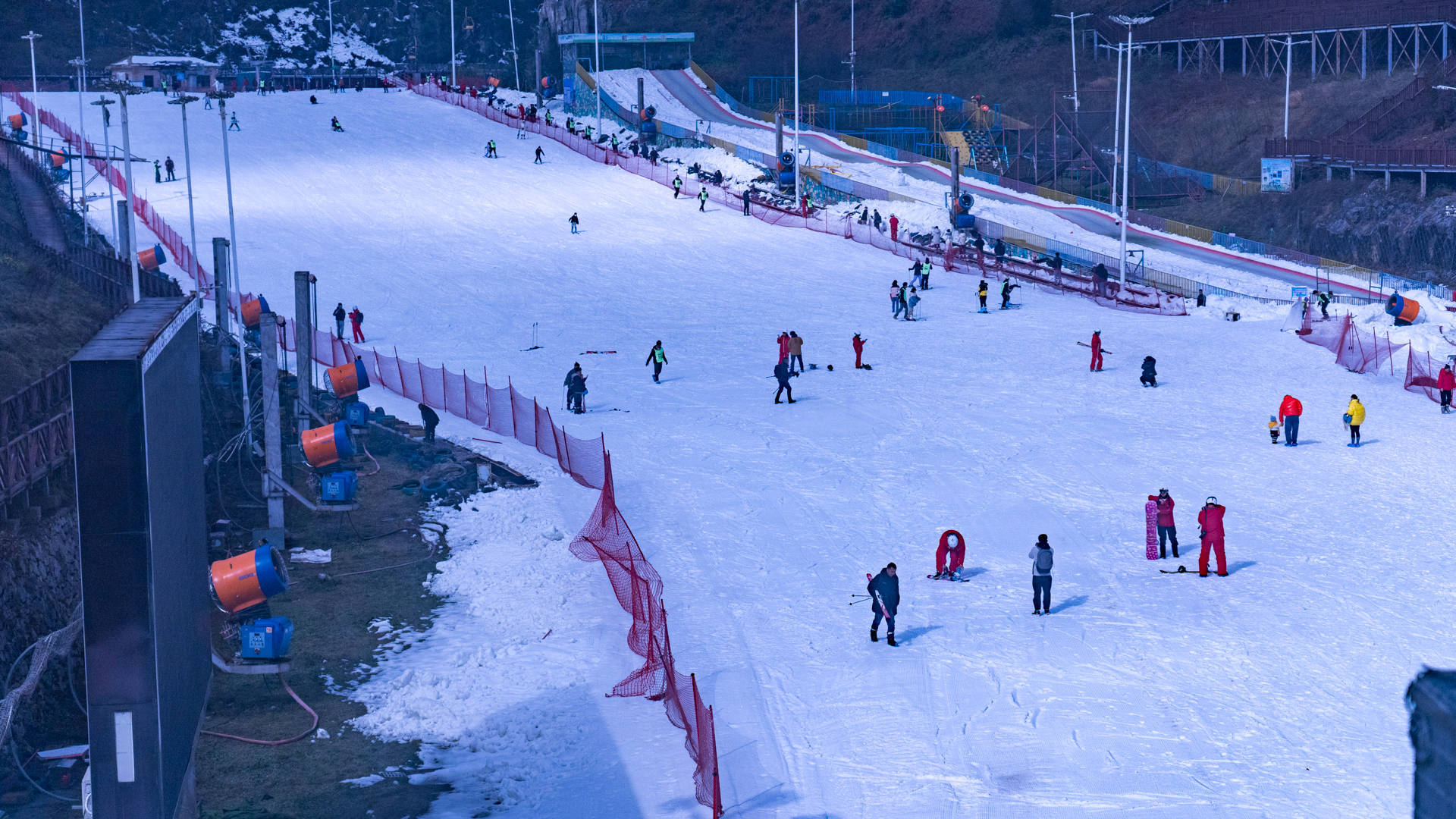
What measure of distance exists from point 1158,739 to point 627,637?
616 centimetres

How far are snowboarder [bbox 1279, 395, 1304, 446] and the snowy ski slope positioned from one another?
0.60 meters

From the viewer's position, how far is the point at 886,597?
16.7 m

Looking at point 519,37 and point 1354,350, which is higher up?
point 519,37

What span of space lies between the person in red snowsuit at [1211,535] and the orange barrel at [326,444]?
40.9 ft

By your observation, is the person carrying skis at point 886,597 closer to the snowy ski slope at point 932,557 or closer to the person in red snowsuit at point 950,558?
the snowy ski slope at point 932,557

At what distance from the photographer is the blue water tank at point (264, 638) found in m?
14.8

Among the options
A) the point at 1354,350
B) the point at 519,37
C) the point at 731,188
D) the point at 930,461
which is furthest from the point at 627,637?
the point at 519,37

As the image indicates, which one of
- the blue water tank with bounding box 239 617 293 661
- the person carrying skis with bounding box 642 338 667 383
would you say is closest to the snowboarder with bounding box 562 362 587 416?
the person carrying skis with bounding box 642 338 667 383

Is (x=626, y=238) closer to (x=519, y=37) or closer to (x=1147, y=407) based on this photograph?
(x=1147, y=407)

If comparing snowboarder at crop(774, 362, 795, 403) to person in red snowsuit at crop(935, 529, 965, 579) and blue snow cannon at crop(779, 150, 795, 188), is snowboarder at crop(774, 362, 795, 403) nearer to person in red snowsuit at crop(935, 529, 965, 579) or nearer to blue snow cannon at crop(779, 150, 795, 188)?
person in red snowsuit at crop(935, 529, 965, 579)

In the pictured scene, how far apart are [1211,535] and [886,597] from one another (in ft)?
16.7

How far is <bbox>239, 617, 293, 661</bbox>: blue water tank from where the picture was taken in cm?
1484

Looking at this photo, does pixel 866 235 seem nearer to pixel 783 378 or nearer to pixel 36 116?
pixel 783 378

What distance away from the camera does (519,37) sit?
459ft
